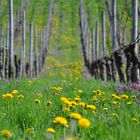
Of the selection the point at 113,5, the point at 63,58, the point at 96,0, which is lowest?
the point at 63,58

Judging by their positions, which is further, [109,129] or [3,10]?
[3,10]

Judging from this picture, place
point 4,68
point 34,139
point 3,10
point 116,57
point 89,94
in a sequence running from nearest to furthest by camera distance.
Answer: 1. point 34,139
2. point 89,94
3. point 116,57
4. point 4,68
5. point 3,10

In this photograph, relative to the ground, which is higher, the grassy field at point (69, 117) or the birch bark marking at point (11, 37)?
the birch bark marking at point (11, 37)

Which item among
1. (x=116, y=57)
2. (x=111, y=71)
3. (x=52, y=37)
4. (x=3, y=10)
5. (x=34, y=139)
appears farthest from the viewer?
(x=52, y=37)

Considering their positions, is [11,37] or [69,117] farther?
[11,37]

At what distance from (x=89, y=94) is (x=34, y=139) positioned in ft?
12.9

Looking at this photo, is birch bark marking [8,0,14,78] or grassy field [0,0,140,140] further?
birch bark marking [8,0,14,78]

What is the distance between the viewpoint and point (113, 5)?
53.6ft

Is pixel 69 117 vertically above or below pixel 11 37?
below

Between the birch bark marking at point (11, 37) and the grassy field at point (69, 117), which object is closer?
the grassy field at point (69, 117)

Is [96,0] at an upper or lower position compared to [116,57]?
upper

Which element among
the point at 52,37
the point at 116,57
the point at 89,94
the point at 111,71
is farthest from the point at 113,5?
the point at 52,37

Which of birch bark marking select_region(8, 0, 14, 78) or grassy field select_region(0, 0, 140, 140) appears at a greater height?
birch bark marking select_region(8, 0, 14, 78)

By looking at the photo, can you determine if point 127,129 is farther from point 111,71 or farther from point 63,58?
point 63,58
